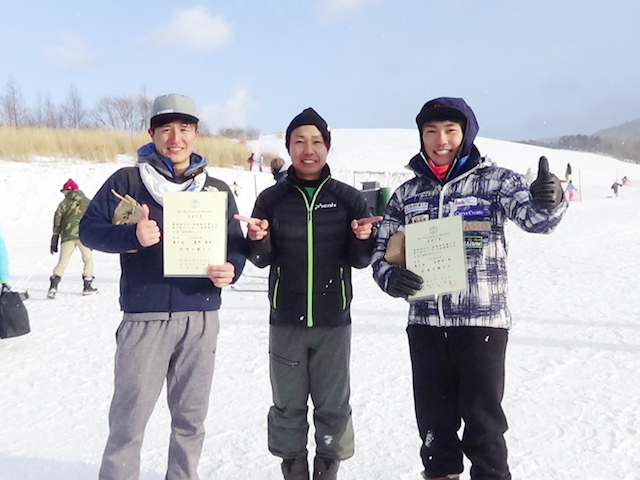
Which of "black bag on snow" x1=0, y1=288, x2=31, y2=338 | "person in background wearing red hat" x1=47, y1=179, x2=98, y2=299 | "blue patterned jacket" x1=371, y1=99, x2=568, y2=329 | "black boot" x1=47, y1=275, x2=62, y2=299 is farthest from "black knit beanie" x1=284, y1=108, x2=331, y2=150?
"black boot" x1=47, y1=275, x2=62, y2=299

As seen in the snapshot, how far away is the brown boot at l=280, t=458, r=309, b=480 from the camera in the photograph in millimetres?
2525

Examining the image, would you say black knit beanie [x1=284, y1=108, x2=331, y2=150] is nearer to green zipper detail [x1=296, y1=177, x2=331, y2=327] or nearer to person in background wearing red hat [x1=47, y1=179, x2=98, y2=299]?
green zipper detail [x1=296, y1=177, x2=331, y2=327]

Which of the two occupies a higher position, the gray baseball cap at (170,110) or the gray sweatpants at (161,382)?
the gray baseball cap at (170,110)

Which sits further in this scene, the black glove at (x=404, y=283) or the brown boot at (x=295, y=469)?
the brown boot at (x=295, y=469)

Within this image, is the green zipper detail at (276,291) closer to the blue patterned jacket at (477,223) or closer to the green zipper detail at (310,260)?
the green zipper detail at (310,260)

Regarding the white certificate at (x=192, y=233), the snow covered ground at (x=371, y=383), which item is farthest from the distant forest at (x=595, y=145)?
the white certificate at (x=192, y=233)

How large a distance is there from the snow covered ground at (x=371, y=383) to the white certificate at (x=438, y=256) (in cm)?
115

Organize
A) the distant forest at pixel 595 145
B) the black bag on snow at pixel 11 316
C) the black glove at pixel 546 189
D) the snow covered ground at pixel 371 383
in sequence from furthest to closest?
the distant forest at pixel 595 145, the black bag on snow at pixel 11 316, the snow covered ground at pixel 371 383, the black glove at pixel 546 189

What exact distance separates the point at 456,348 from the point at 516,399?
1591mm

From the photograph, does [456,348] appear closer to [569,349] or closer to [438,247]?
[438,247]

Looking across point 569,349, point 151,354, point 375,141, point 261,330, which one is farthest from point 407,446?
point 375,141

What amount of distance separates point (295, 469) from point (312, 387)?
16.2 inches

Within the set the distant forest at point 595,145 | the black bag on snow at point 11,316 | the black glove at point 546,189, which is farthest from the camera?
the distant forest at point 595,145

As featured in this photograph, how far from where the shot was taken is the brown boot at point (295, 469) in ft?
8.29
